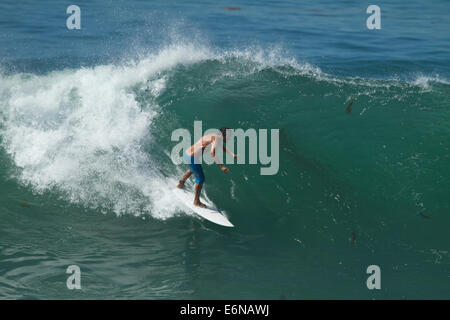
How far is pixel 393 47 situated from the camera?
17297 mm

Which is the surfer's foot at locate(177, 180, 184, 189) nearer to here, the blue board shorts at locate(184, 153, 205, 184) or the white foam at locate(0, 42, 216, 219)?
the white foam at locate(0, 42, 216, 219)

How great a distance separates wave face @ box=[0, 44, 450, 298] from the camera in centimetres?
862

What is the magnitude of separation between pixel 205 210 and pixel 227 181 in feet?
4.43

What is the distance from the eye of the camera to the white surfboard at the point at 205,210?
816cm

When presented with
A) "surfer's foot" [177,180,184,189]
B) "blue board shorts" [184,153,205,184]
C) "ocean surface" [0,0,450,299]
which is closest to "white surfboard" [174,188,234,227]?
"surfer's foot" [177,180,184,189]

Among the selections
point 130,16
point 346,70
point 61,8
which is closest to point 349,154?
point 346,70

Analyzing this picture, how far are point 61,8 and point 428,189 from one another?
786 inches

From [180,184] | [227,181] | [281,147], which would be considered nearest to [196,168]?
[180,184]

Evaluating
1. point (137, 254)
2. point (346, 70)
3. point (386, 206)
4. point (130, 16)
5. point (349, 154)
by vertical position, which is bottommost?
point (137, 254)

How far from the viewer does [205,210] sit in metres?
8.41

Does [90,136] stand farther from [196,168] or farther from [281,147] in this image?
[281,147]

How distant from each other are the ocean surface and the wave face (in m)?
0.03

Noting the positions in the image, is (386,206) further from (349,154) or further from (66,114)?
(66,114)

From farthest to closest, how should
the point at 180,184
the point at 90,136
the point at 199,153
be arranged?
the point at 90,136 < the point at 180,184 < the point at 199,153
